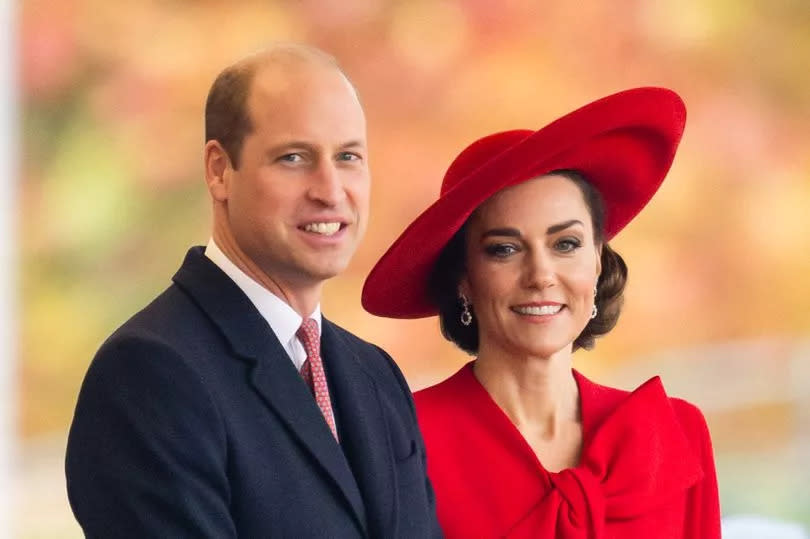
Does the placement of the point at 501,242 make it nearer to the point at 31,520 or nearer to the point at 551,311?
the point at 551,311

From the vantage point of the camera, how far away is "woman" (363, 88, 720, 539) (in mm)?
2156

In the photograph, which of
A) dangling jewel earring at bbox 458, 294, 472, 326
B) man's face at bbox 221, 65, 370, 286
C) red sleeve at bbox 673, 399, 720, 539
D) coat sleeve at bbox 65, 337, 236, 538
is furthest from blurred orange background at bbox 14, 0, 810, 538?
coat sleeve at bbox 65, 337, 236, 538

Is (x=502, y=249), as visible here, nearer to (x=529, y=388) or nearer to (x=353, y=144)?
(x=529, y=388)

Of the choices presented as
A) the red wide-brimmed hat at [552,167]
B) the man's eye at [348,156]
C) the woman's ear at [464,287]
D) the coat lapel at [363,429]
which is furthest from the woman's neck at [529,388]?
the man's eye at [348,156]

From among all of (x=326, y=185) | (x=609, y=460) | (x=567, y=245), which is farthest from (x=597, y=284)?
(x=326, y=185)

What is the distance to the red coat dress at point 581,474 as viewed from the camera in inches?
85.0

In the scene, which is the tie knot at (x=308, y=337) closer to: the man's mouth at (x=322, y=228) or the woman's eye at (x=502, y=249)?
the man's mouth at (x=322, y=228)

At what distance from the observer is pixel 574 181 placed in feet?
7.35

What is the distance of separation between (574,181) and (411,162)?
1906 mm

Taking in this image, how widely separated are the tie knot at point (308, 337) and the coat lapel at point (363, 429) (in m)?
0.05

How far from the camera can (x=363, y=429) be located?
5.79 feet

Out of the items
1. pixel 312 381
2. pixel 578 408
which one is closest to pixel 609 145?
pixel 578 408

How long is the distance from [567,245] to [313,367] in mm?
610

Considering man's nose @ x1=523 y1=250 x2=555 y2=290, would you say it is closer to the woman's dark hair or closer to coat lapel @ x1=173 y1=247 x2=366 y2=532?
the woman's dark hair
